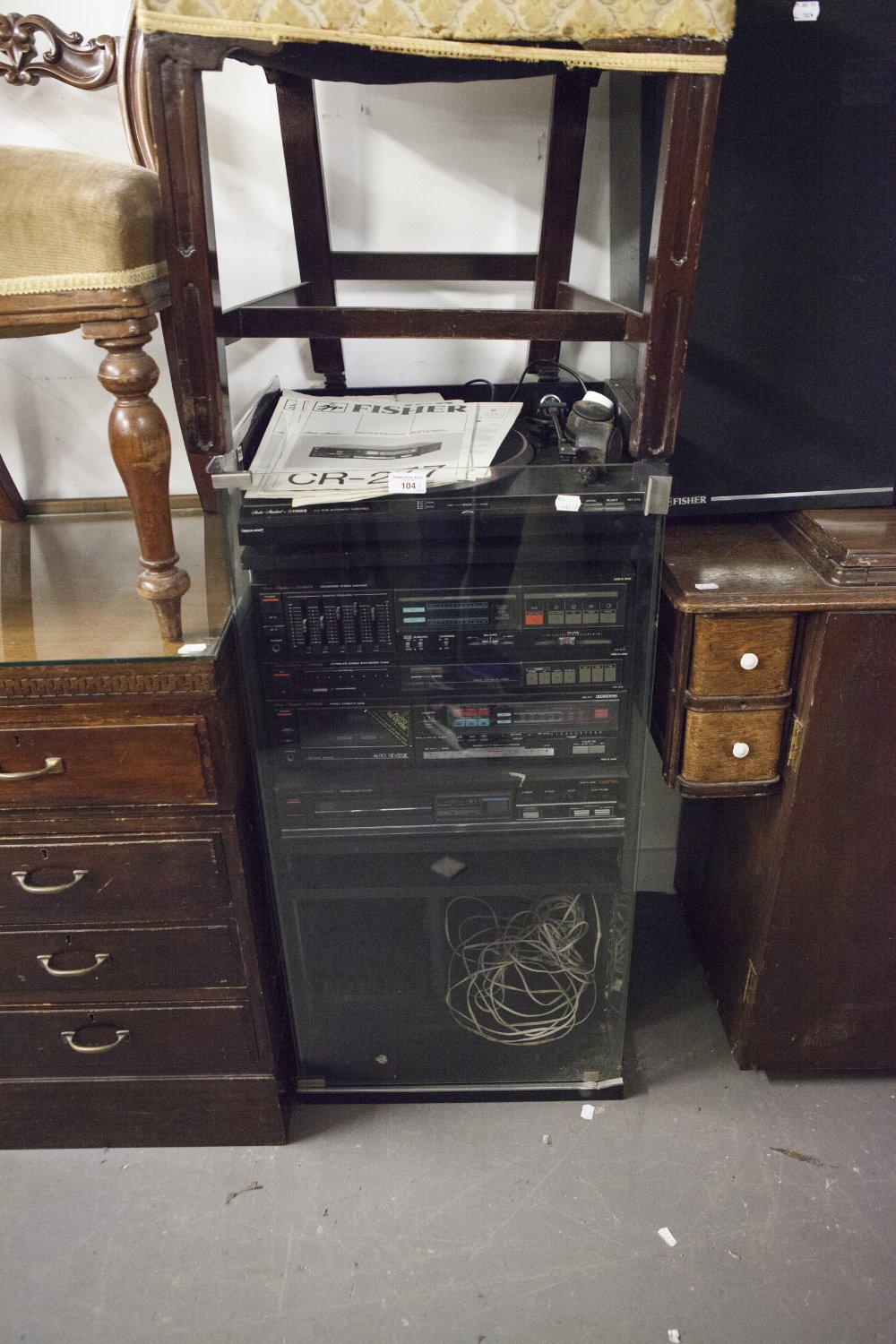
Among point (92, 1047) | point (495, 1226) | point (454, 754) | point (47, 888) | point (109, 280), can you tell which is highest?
point (109, 280)

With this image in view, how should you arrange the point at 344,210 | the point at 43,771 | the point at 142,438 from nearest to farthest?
the point at 142,438
the point at 43,771
the point at 344,210

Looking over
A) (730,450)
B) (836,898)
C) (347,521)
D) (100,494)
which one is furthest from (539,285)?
(836,898)

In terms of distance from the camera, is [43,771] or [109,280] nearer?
[109,280]

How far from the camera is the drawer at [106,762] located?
0.96 m

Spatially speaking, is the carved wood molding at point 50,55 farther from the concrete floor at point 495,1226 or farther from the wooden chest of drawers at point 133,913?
the concrete floor at point 495,1226

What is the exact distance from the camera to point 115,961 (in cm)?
110

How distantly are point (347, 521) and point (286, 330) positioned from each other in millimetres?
198

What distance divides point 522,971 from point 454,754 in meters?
0.44

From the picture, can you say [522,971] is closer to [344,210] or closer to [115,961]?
[115,961]

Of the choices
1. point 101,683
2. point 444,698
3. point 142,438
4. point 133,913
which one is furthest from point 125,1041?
point 142,438

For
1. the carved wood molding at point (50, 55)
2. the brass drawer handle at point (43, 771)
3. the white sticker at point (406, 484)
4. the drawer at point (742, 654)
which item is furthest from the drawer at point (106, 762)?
the carved wood molding at point (50, 55)

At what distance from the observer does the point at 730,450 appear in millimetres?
1051

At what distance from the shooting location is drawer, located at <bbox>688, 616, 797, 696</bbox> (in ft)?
3.20

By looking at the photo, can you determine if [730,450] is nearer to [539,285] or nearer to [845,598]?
[845,598]
